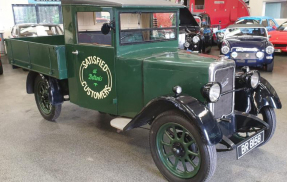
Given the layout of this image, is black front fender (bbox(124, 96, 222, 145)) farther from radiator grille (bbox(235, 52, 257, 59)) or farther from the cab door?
radiator grille (bbox(235, 52, 257, 59))

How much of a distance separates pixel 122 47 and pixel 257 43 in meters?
5.41

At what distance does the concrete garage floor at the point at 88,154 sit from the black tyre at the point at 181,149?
0.20 meters

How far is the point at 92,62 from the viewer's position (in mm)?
3359

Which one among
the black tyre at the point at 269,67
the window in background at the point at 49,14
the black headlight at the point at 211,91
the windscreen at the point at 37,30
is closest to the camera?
the black headlight at the point at 211,91

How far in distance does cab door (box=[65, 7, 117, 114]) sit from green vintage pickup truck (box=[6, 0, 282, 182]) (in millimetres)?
12

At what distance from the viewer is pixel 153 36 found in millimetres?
3393

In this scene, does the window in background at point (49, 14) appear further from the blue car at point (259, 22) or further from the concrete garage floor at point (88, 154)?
the concrete garage floor at point (88, 154)

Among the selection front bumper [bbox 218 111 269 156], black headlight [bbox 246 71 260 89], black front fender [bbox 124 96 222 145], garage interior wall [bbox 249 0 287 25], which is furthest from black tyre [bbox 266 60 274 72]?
garage interior wall [bbox 249 0 287 25]

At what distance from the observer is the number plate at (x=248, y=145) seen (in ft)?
8.32

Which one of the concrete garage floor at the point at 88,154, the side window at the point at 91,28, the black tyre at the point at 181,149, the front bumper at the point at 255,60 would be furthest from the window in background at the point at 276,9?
the black tyre at the point at 181,149

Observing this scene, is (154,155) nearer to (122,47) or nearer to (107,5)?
(122,47)

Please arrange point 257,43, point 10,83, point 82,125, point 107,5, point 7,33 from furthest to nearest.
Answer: point 7,33 → point 257,43 → point 10,83 → point 82,125 → point 107,5

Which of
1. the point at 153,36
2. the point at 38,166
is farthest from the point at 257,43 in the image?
the point at 38,166

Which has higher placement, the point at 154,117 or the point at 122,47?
the point at 122,47
